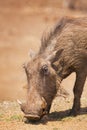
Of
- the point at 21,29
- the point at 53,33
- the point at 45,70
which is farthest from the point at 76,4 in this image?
the point at 45,70

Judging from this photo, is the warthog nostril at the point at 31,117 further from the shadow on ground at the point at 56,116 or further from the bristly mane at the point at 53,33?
the bristly mane at the point at 53,33

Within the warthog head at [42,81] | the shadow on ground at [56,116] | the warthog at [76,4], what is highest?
the warthog head at [42,81]

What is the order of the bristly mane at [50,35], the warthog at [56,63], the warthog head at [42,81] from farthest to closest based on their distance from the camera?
the bristly mane at [50,35] → the warthog at [56,63] → the warthog head at [42,81]

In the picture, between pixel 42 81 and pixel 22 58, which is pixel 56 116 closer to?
pixel 42 81

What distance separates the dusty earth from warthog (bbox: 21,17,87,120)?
1.11 feet

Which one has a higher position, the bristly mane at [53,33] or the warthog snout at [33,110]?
the bristly mane at [53,33]

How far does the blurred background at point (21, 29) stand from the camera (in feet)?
65.1

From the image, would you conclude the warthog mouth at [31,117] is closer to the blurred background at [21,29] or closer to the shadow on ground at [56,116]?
the shadow on ground at [56,116]

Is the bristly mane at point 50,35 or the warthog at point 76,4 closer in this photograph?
the bristly mane at point 50,35

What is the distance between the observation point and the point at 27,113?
852 centimetres

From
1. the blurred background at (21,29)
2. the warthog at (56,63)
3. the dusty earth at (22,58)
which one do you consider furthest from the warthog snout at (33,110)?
the blurred background at (21,29)

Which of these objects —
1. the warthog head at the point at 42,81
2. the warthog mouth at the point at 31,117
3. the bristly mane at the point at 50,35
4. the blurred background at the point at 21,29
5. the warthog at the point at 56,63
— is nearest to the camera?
the warthog mouth at the point at 31,117

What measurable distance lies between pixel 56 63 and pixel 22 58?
45.6 feet

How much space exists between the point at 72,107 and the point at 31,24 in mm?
22121
